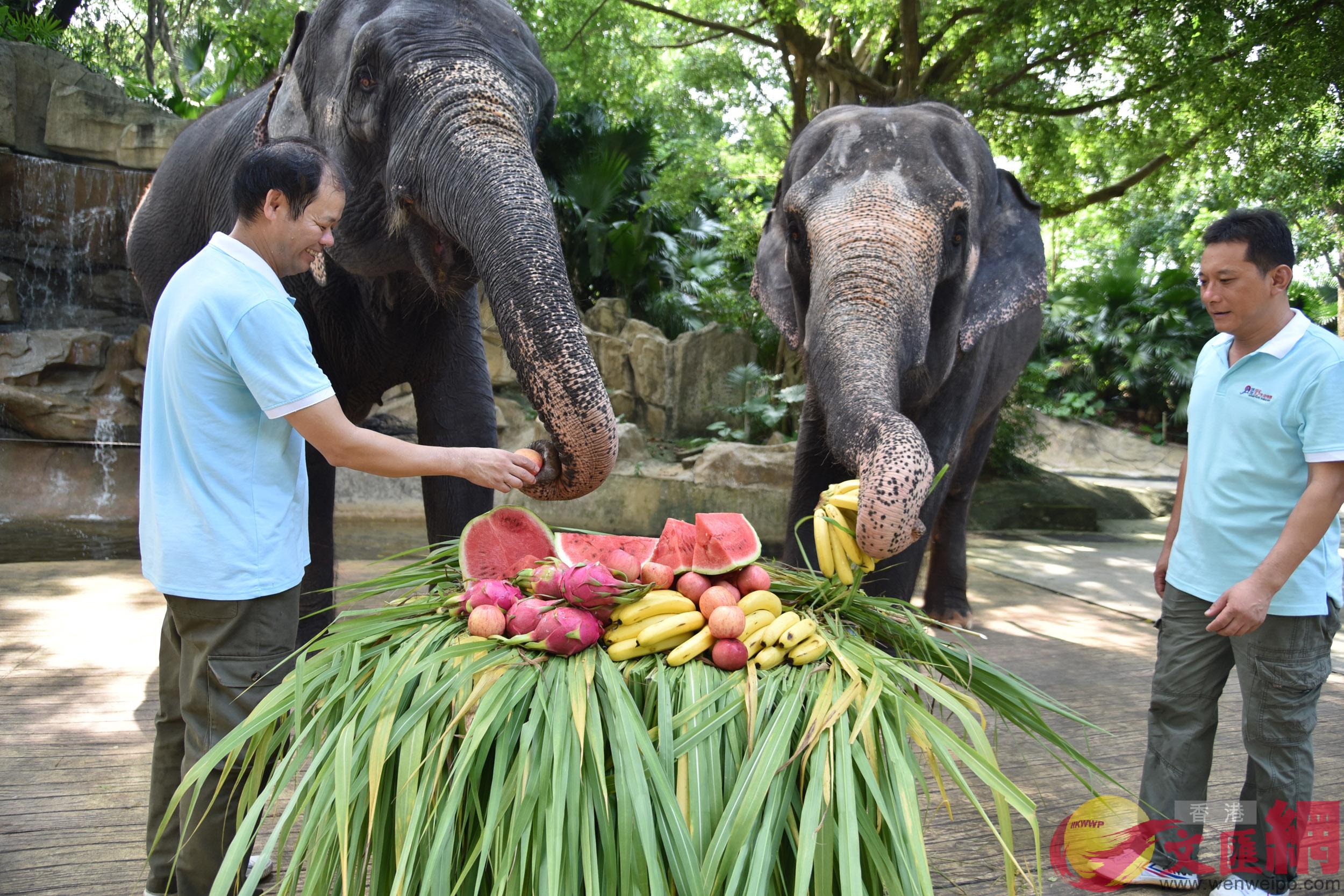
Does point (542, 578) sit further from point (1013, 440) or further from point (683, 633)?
point (1013, 440)

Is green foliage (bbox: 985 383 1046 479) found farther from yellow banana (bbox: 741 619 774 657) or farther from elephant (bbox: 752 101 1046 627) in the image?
yellow banana (bbox: 741 619 774 657)

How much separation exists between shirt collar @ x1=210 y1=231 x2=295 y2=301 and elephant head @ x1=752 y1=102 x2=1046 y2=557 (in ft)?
5.31

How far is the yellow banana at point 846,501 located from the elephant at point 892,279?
16.7 inches

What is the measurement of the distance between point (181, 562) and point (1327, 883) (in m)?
3.15

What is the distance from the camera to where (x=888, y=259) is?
3635 millimetres

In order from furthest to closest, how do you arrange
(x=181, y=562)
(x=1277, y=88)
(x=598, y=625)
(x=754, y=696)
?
1. (x=1277, y=88)
2. (x=181, y=562)
3. (x=598, y=625)
4. (x=754, y=696)

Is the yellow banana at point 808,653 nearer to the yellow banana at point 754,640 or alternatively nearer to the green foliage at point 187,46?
the yellow banana at point 754,640

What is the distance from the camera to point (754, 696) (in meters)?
1.86

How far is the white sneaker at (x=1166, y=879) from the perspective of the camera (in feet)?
9.04

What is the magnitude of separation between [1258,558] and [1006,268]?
1949 millimetres

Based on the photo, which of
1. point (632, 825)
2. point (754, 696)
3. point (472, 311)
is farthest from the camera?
point (472, 311)

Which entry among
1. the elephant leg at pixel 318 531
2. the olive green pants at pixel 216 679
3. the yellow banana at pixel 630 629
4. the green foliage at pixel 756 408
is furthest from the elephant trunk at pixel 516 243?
the green foliage at pixel 756 408

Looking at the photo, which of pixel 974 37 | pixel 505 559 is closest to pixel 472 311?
pixel 505 559

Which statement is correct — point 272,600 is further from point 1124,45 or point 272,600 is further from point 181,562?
point 1124,45
